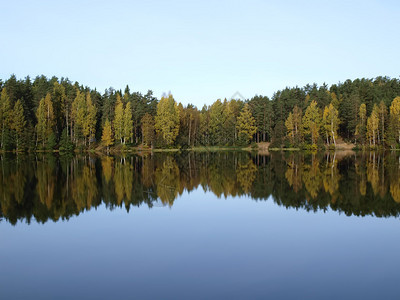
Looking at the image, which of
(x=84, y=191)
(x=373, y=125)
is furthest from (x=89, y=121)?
(x=84, y=191)

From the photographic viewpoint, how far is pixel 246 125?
3452 inches

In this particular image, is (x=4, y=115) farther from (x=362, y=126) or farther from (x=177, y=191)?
(x=362, y=126)

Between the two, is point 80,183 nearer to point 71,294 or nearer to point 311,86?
point 71,294

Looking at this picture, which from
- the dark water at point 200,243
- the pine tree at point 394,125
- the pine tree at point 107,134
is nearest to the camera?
the dark water at point 200,243

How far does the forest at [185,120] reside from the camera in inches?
2926

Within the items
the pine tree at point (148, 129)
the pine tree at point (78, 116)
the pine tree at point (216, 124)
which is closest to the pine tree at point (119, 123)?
the pine tree at point (148, 129)

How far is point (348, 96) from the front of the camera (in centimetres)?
9269

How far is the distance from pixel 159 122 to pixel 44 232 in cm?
6968

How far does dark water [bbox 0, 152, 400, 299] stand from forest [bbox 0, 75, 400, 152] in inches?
2299

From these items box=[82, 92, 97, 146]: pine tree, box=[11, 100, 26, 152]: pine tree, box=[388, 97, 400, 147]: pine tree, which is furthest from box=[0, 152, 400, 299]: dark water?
box=[82, 92, 97, 146]: pine tree

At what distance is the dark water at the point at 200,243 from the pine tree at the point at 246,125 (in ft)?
218

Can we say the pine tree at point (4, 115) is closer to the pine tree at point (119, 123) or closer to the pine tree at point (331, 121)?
the pine tree at point (119, 123)

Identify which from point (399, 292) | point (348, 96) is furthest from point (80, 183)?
point (348, 96)

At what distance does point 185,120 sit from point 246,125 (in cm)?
1535
